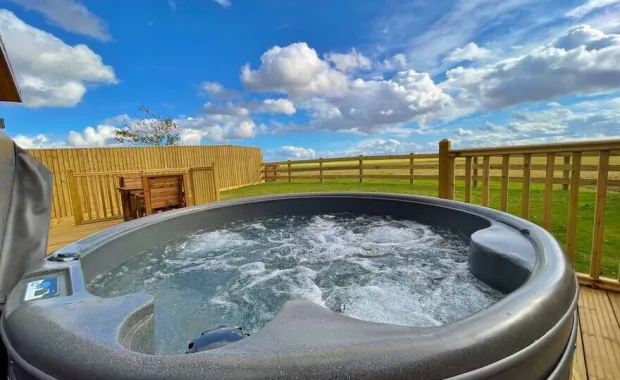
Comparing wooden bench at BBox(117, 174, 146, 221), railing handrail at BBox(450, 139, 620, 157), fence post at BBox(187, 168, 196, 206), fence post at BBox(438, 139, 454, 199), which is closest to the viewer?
railing handrail at BBox(450, 139, 620, 157)

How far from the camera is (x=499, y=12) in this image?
10.7ft

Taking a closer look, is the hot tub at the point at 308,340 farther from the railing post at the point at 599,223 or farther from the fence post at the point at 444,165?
the fence post at the point at 444,165

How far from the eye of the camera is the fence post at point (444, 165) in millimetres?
2836

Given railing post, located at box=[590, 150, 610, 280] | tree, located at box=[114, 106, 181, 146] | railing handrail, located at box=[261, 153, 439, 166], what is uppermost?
tree, located at box=[114, 106, 181, 146]

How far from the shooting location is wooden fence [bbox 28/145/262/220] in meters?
5.91

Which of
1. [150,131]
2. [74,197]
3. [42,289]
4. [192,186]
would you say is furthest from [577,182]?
[150,131]

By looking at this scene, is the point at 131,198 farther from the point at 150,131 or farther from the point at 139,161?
the point at 150,131

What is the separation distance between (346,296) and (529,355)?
95 centimetres

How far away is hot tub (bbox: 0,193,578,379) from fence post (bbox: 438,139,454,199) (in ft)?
5.66

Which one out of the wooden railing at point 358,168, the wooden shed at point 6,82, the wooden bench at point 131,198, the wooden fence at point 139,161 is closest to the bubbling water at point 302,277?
the wooden bench at point 131,198

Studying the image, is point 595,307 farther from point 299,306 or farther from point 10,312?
point 10,312

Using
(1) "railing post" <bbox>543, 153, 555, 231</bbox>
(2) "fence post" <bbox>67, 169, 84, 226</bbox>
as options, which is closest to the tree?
(2) "fence post" <bbox>67, 169, 84, 226</bbox>

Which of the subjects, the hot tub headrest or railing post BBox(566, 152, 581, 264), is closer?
the hot tub headrest

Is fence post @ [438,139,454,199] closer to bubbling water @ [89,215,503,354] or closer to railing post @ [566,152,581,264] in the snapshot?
bubbling water @ [89,215,503,354]
